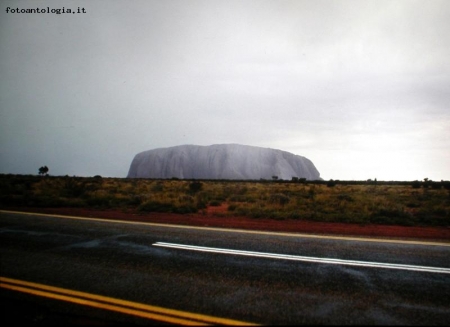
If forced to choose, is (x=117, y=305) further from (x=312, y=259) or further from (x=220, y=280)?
(x=312, y=259)

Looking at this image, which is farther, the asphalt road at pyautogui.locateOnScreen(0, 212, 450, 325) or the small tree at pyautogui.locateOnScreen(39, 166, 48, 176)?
the small tree at pyautogui.locateOnScreen(39, 166, 48, 176)

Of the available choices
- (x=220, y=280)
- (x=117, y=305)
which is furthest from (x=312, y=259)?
(x=117, y=305)

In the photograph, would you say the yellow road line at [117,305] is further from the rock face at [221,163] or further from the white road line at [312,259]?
the rock face at [221,163]

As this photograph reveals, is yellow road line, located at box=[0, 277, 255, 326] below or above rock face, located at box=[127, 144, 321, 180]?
below

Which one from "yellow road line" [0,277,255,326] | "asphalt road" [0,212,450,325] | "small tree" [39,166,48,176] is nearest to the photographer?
"yellow road line" [0,277,255,326]

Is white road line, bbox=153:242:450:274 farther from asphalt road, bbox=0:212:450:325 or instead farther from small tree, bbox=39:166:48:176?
small tree, bbox=39:166:48:176

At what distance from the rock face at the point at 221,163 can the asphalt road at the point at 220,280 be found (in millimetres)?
96755

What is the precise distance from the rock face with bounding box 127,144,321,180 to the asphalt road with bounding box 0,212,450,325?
96.8 metres

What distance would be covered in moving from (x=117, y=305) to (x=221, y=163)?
10757cm

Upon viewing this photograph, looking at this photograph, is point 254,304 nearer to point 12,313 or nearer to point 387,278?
point 387,278

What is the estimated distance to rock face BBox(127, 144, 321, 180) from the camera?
10719 cm

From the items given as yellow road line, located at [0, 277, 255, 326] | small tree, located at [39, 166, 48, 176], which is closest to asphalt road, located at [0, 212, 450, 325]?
yellow road line, located at [0, 277, 255, 326]

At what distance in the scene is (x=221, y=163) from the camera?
4365 inches

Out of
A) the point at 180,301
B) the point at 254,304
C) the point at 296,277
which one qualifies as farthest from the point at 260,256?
the point at 180,301
